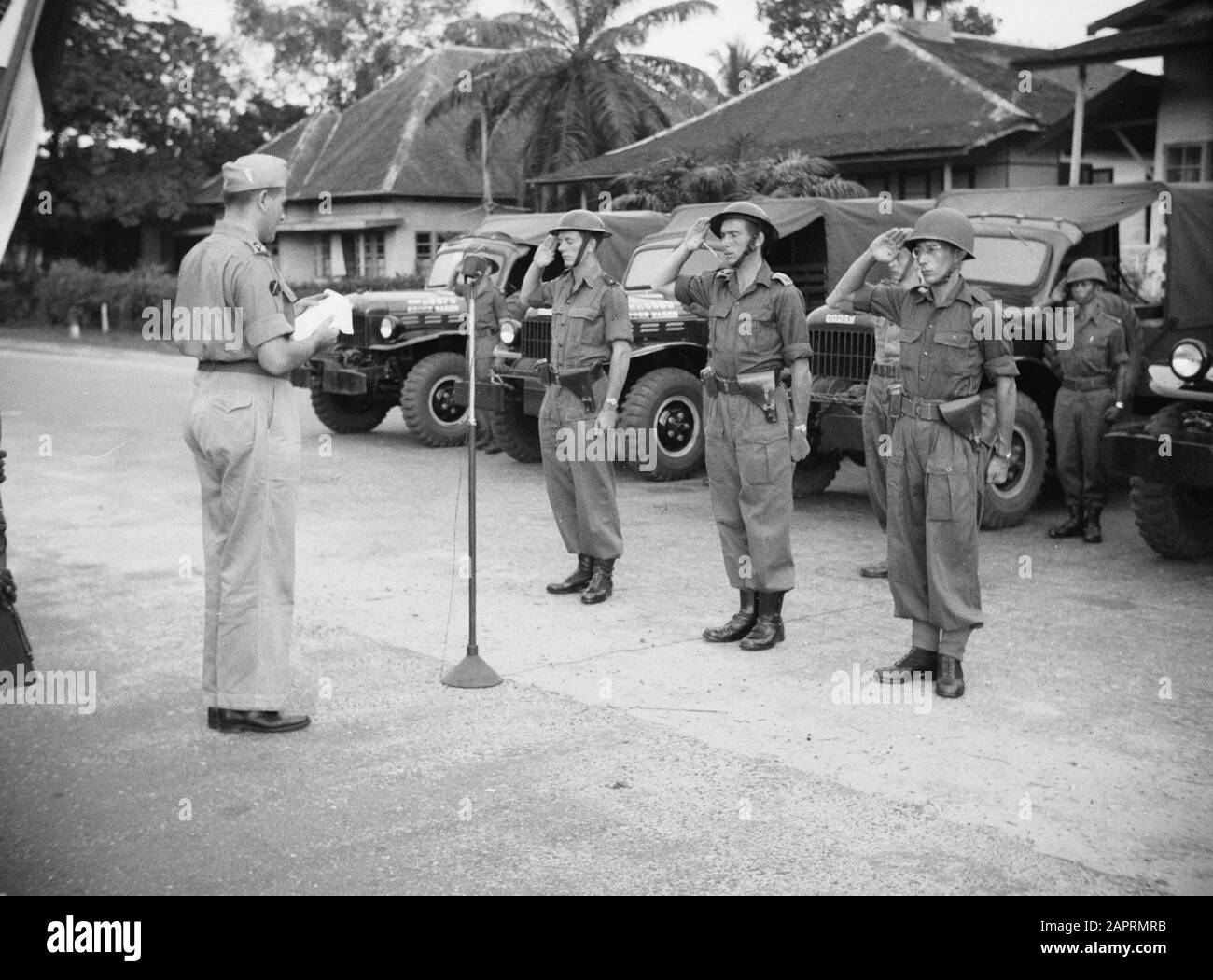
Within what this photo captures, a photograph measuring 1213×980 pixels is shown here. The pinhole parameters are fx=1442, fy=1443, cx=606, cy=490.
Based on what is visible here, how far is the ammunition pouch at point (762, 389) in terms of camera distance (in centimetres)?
665

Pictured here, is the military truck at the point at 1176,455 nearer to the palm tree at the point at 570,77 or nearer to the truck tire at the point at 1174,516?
the truck tire at the point at 1174,516

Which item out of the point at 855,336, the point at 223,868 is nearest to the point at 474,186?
the point at 855,336

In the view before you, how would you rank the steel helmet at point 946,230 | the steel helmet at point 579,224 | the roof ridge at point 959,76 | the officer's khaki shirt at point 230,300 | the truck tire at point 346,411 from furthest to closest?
the roof ridge at point 959,76 < the truck tire at point 346,411 < the steel helmet at point 579,224 < the steel helmet at point 946,230 < the officer's khaki shirt at point 230,300

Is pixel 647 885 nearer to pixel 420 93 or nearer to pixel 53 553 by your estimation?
pixel 53 553

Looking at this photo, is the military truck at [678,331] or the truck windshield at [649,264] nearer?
the military truck at [678,331]

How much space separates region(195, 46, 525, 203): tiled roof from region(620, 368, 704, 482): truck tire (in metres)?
25.2

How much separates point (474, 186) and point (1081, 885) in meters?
35.3

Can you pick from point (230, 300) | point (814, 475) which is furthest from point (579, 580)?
point (814, 475)

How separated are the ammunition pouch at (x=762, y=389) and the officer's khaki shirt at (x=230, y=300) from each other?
2.29 meters

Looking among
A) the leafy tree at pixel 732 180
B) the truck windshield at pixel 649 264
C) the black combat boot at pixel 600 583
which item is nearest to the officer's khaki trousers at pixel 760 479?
the black combat boot at pixel 600 583

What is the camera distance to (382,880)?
163 inches

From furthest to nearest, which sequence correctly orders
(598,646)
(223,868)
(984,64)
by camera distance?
(984,64) → (598,646) → (223,868)

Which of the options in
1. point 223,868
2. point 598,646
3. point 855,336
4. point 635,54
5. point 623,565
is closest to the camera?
point 223,868

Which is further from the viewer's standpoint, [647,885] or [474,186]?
[474,186]
